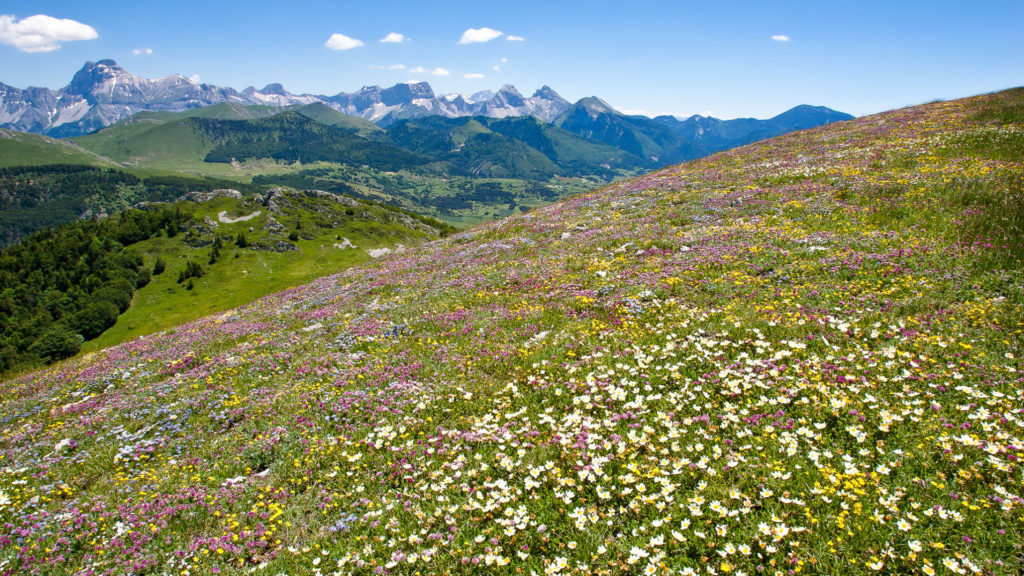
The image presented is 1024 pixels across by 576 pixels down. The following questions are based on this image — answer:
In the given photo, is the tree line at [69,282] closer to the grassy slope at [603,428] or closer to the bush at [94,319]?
the bush at [94,319]

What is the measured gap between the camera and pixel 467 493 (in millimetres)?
7414

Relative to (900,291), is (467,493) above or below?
below

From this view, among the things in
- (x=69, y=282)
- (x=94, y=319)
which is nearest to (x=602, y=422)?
(x=94, y=319)

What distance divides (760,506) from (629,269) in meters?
12.4

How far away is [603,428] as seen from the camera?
27.1ft

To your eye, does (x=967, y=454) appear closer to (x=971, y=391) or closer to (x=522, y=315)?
(x=971, y=391)

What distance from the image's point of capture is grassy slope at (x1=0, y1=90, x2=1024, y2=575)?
590 centimetres

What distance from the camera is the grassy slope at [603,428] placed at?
5.90m

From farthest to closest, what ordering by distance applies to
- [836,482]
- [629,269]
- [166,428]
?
[629,269], [166,428], [836,482]

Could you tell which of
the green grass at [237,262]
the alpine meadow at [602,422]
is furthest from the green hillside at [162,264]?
the alpine meadow at [602,422]

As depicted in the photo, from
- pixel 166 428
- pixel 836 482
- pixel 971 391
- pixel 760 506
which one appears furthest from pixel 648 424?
pixel 166 428

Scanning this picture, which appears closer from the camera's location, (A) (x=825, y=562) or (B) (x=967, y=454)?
(A) (x=825, y=562)

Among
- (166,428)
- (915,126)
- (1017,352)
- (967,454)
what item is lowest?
(166,428)

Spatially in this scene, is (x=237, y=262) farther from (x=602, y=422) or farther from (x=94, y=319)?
(x=602, y=422)
